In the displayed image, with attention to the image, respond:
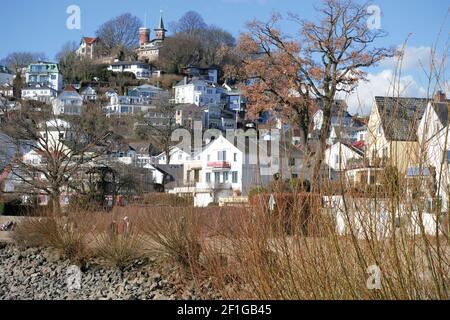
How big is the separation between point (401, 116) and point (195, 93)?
79747 millimetres

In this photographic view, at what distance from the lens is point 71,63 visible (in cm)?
7312

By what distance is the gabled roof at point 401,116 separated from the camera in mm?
3885

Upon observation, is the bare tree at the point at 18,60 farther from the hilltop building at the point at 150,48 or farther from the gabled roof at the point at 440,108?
the gabled roof at the point at 440,108

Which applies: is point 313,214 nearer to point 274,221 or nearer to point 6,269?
point 274,221

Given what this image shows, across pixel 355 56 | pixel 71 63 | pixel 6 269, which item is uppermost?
pixel 71 63

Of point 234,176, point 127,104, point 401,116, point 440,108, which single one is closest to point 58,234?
point 401,116

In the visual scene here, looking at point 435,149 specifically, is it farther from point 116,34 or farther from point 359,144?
point 116,34

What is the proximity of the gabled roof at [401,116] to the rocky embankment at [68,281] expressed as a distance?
250 inches

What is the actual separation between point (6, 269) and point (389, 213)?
13.3 metres

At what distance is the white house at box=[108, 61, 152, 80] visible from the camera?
88.1m

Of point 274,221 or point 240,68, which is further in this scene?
point 240,68

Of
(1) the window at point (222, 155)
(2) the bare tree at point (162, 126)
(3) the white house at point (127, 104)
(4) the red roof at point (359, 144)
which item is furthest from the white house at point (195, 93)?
(4) the red roof at point (359, 144)

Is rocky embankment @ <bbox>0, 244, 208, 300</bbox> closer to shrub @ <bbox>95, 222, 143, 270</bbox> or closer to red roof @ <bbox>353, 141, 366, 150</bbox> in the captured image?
shrub @ <bbox>95, 222, 143, 270</bbox>
